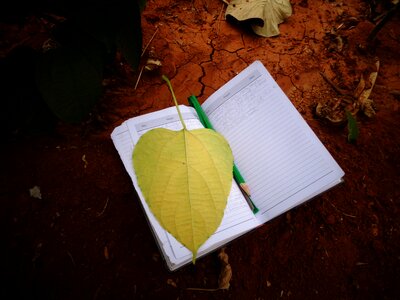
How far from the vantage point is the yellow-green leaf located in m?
0.78

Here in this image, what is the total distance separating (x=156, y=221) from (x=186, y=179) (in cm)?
16

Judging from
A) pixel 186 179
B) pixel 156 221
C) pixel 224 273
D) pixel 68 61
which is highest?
pixel 68 61

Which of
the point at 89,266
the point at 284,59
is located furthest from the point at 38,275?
the point at 284,59

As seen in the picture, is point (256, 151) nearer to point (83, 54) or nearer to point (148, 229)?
point (148, 229)

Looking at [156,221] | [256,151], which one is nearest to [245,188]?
[256,151]

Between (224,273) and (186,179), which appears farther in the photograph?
(224,273)

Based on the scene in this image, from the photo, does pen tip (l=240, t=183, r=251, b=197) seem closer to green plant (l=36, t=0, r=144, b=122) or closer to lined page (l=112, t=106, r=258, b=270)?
lined page (l=112, t=106, r=258, b=270)

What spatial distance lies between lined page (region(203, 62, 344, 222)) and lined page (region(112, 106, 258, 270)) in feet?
0.26

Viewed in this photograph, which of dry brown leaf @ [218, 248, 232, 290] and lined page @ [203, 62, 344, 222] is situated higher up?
lined page @ [203, 62, 344, 222]

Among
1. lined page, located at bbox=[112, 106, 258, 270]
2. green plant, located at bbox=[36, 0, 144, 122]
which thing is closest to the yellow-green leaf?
lined page, located at bbox=[112, 106, 258, 270]

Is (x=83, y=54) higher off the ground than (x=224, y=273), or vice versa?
(x=83, y=54)

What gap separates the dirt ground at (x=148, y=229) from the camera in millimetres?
953

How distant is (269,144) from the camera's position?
1.00 metres

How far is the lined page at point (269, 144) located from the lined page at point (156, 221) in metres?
0.08
